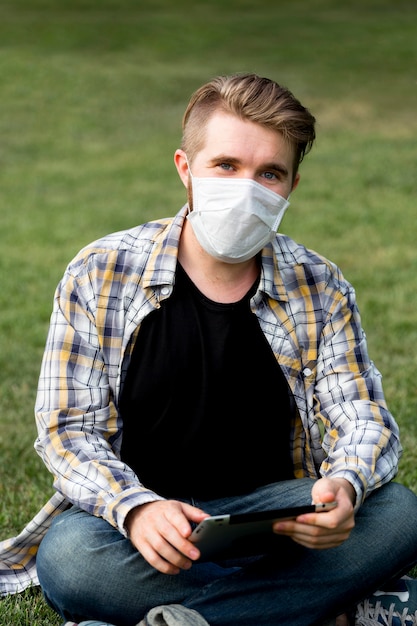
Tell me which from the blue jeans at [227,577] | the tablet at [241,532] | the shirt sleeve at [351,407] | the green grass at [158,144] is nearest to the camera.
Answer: the tablet at [241,532]

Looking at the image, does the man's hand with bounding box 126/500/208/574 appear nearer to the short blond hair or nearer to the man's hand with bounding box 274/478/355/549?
the man's hand with bounding box 274/478/355/549

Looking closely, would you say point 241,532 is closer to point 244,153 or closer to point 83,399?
point 83,399

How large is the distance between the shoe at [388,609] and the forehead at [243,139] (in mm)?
1347

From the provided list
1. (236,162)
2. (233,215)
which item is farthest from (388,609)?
(236,162)

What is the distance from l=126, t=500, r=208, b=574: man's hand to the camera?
2.67 metres

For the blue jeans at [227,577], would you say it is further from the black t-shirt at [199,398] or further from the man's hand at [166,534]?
the black t-shirt at [199,398]

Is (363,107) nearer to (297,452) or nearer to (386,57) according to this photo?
(386,57)

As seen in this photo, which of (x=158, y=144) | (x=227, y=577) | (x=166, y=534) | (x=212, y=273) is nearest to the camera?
(x=166, y=534)

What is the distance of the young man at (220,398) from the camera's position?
117 inches

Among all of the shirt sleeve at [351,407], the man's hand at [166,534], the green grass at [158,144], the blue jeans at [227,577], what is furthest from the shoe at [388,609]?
the green grass at [158,144]

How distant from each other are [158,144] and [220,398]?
11440mm

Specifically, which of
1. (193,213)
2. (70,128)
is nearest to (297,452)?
(193,213)

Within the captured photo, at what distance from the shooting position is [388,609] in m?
3.21

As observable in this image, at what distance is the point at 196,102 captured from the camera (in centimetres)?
328
